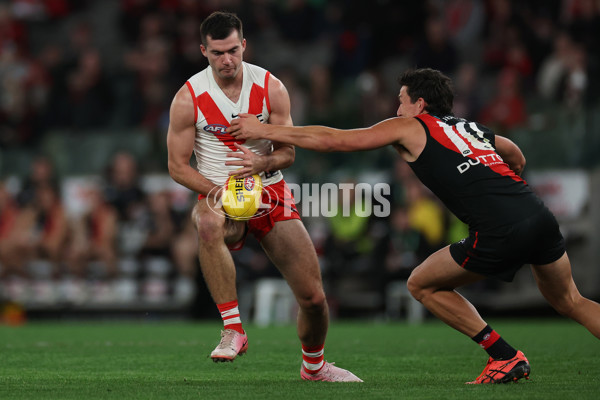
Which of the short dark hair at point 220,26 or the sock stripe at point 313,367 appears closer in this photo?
the short dark hair at point 220,26

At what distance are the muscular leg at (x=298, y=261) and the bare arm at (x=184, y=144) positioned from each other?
1.86 feet

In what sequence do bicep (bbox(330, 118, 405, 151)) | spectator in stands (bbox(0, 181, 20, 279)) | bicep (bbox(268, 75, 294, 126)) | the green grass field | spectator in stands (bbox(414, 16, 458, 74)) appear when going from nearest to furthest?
the green grass field
bicep (bbox(330, 118, 405, 151))
bicep (bbox(268, 75, 294, 126))
spectator in stands (bbox(414, 16, 458, 74))
spectator in stands (bbox(0, 181, 20, 279))

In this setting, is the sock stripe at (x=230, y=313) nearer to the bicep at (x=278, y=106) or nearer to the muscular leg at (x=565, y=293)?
the bicep at (x=278, y=106)

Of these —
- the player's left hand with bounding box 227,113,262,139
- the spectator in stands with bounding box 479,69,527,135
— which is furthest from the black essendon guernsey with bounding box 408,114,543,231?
the spectator in stands with bounding box 479,69,527,135

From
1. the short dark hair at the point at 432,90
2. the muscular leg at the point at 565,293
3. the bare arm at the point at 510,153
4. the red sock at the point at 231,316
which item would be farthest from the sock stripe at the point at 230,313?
the bare arm at the point at 510,153

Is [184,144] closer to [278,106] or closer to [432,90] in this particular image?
[278,106]

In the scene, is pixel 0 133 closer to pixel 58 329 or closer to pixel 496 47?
pixel 58 329

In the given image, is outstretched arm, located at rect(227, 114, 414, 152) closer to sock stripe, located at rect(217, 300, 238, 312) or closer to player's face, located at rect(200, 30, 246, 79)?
player's face, located at rect(200, 30, 246, 79)

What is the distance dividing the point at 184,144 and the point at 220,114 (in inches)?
12.7

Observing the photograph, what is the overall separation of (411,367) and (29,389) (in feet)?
9.66

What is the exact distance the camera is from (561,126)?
42.7 ft

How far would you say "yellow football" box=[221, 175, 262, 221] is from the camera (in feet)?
20.9

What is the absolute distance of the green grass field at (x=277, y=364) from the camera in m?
5.87

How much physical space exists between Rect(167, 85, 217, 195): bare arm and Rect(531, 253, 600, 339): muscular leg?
90.3 inches
